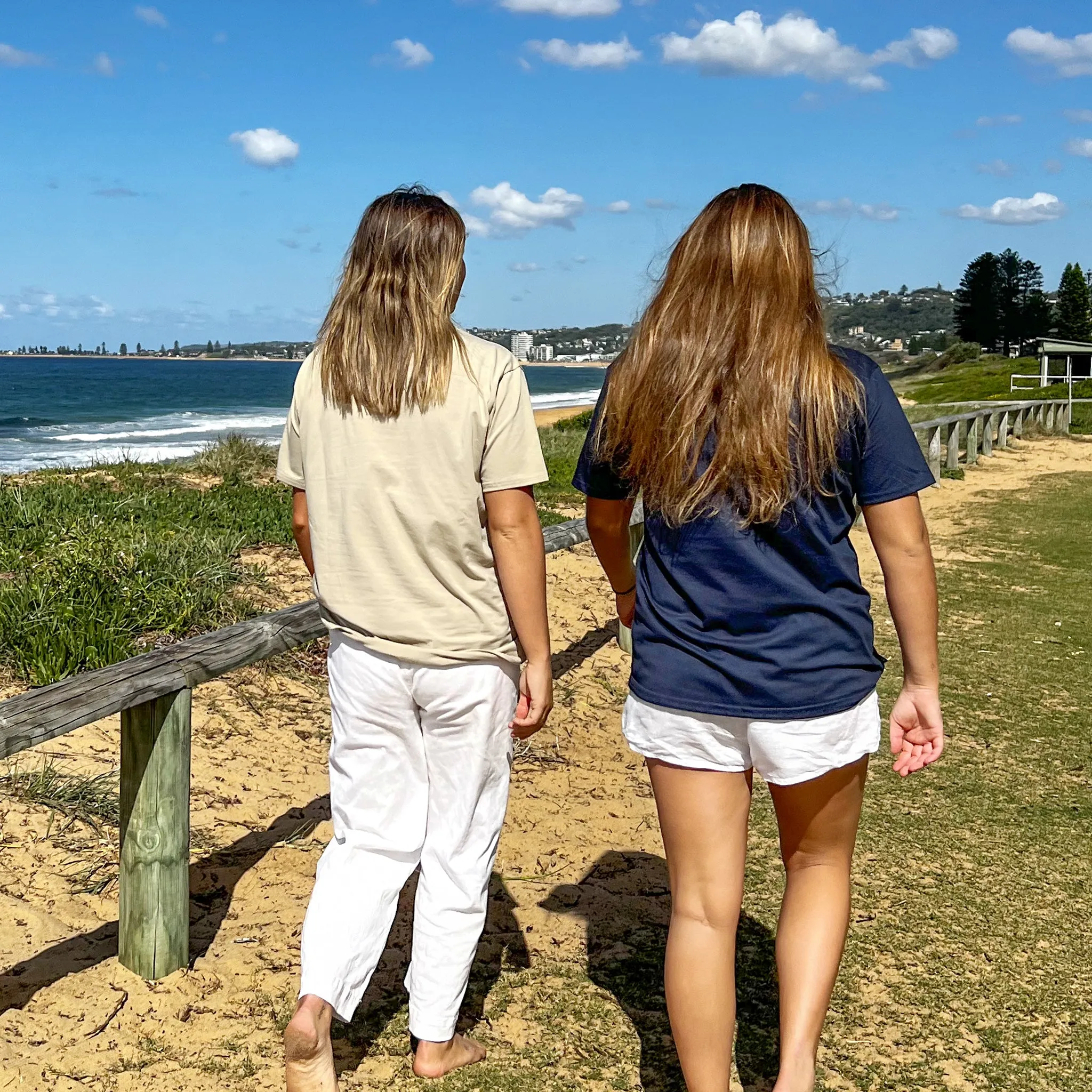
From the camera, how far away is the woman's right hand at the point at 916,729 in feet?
7.30

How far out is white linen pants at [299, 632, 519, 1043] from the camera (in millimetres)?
2453

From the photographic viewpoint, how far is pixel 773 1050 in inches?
111

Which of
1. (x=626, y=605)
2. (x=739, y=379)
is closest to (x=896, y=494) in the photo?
(x=739, y=379)

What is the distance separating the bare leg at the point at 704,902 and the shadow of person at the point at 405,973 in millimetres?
842

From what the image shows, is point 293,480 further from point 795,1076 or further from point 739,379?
point 795,1076

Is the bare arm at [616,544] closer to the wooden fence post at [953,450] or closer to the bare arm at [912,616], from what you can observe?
the bare arm at [912,616]

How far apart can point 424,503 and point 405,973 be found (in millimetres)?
1499

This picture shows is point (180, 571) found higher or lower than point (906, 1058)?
higher

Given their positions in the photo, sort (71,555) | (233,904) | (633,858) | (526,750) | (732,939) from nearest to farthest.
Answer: (732,939)
(233,904)
(633,858)
(526,750)
(71,555)

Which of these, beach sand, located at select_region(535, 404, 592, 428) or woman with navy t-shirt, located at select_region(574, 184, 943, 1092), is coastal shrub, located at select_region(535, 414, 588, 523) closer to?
woman with navy t-shirt, located at select_region(574, 184, 943, 1092)

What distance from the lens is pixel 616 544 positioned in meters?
2.45

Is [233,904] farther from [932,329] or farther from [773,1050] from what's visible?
[932,329]

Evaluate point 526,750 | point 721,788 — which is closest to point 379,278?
point 721,788

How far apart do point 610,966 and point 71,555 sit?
3.55 metres
